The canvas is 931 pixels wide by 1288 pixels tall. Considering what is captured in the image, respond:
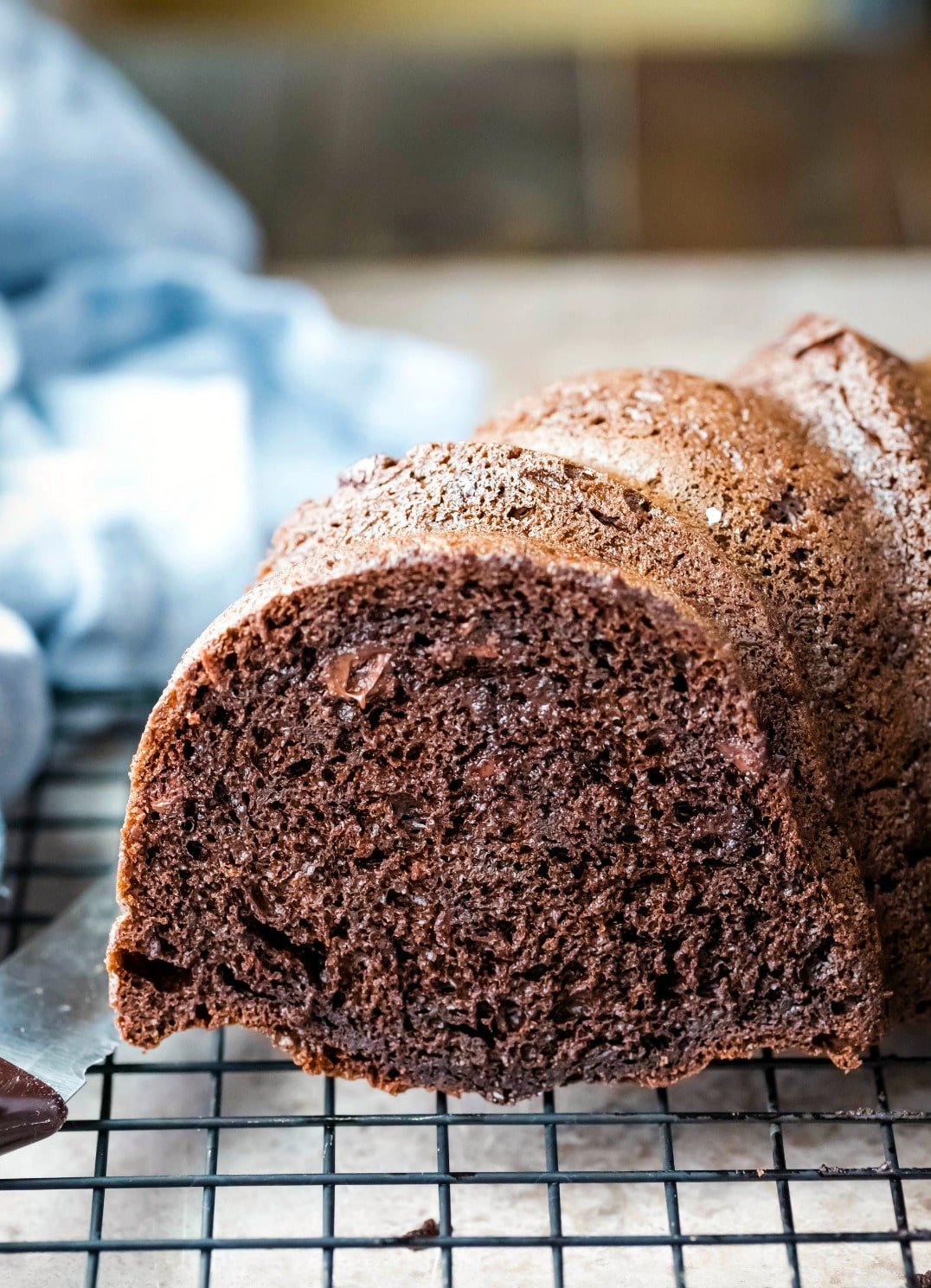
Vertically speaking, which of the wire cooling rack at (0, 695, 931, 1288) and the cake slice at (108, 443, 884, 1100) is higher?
the cake slice at (108, 443, 884, 1100)

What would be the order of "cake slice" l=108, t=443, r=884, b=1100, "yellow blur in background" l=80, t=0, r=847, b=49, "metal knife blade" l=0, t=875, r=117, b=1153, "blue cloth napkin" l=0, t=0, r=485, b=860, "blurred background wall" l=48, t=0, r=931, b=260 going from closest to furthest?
"cake slice" l=108, t=443, r=884, b=1100
"metal knife blade" l=0, t=875, r=117, b=1153
"blue cloth napkin" l=0, t=0, r=485, b=860
"blurred background wall" l=48, t=0, r=931, b=260
"yellow blur in background" l=80, t=0, r=847, b=49

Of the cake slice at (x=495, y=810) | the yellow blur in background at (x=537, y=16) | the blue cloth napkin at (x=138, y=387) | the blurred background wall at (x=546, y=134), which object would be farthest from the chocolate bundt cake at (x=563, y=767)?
the yellow blur in background at (x=537, y=16)

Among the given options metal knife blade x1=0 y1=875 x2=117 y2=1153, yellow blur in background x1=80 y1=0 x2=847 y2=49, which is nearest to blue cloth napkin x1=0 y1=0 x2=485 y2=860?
metal knife blade x1=0 y1=875 x2=117 y2=1153

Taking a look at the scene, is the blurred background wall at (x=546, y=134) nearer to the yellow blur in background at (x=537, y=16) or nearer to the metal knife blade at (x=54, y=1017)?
the yellow blur in background at (x=537, y=16)

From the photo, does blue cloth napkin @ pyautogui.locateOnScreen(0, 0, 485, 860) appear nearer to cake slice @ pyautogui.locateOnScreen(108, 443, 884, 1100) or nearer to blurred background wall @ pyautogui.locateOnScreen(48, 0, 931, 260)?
blurred background wall @ pyautogui.locateOnScreen(48, 0, 931, 260)

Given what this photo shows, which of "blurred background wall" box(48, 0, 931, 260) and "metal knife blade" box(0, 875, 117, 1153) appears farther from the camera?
"blurred background wall" box(48, 0, 931, 260)

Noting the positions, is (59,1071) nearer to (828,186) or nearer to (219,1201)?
(219,1201)
